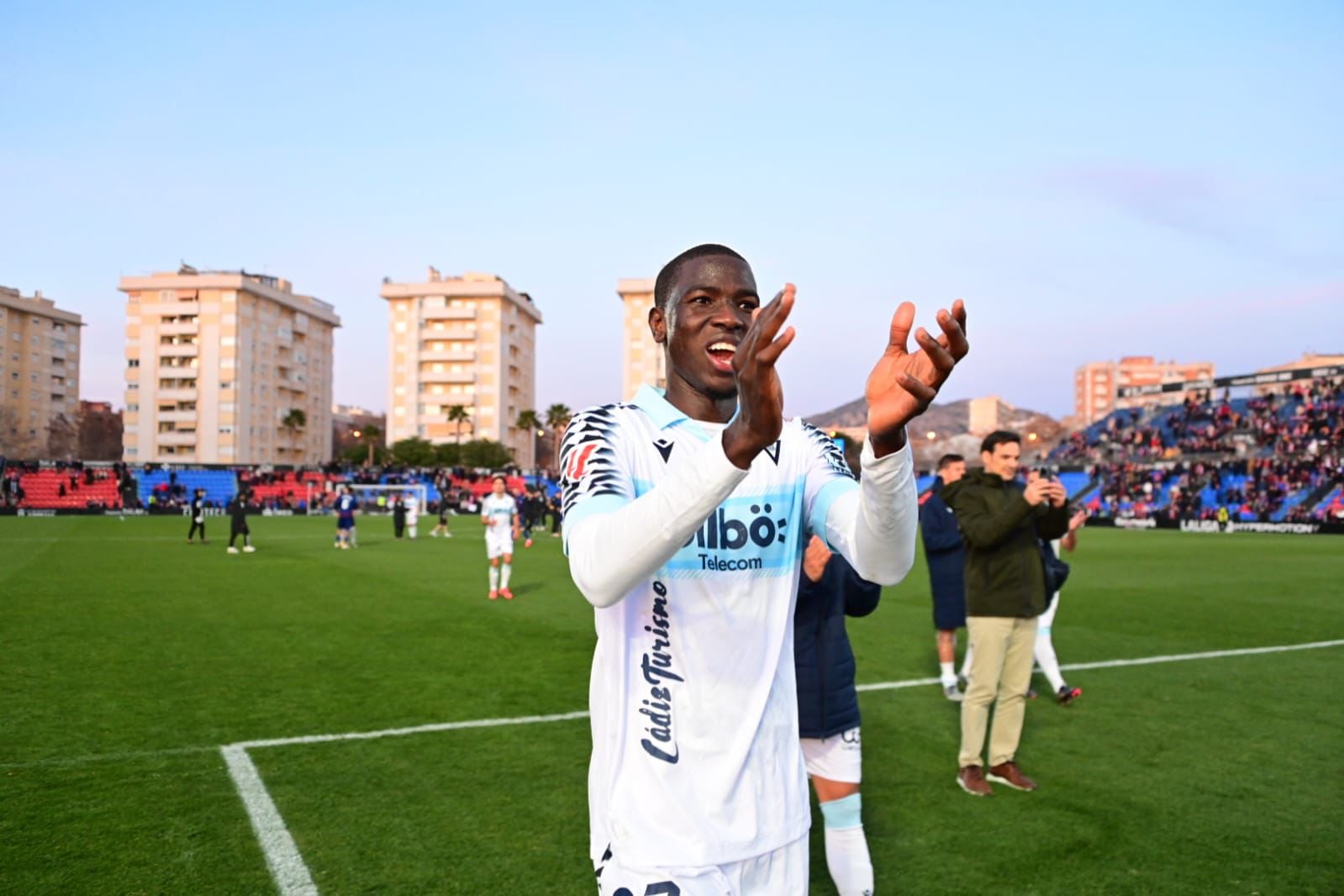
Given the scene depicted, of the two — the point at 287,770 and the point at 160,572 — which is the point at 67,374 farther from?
the point at 287,770

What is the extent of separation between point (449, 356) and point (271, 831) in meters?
106

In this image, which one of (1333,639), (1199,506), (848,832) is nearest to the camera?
(848,832)

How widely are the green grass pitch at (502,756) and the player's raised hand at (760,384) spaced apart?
382cm

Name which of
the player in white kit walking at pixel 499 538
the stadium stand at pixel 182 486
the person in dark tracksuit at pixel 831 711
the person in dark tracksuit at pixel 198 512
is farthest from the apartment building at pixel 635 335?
the person in dark tracksuit at pixel 831 711

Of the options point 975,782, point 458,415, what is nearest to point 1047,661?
point 975,782

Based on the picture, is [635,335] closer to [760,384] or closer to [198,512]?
[198,512]

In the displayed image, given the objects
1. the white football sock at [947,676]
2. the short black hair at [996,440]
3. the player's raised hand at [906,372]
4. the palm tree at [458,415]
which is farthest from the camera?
the palm tree at [458,415]

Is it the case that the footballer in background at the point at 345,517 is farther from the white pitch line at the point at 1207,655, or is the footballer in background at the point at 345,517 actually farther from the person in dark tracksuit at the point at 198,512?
the white pitch line at the point at 1207,655

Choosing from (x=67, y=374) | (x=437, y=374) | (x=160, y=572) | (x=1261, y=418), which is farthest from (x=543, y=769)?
(x=67, y=374)

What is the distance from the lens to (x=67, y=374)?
108438 mm

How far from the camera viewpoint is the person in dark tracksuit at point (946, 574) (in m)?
8.77

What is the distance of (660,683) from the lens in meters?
2.09

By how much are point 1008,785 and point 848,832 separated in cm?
272

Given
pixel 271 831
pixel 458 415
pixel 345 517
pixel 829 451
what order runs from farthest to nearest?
pixel 458 415, pixel 345 517, pixel 271 831, pixel 829 451
